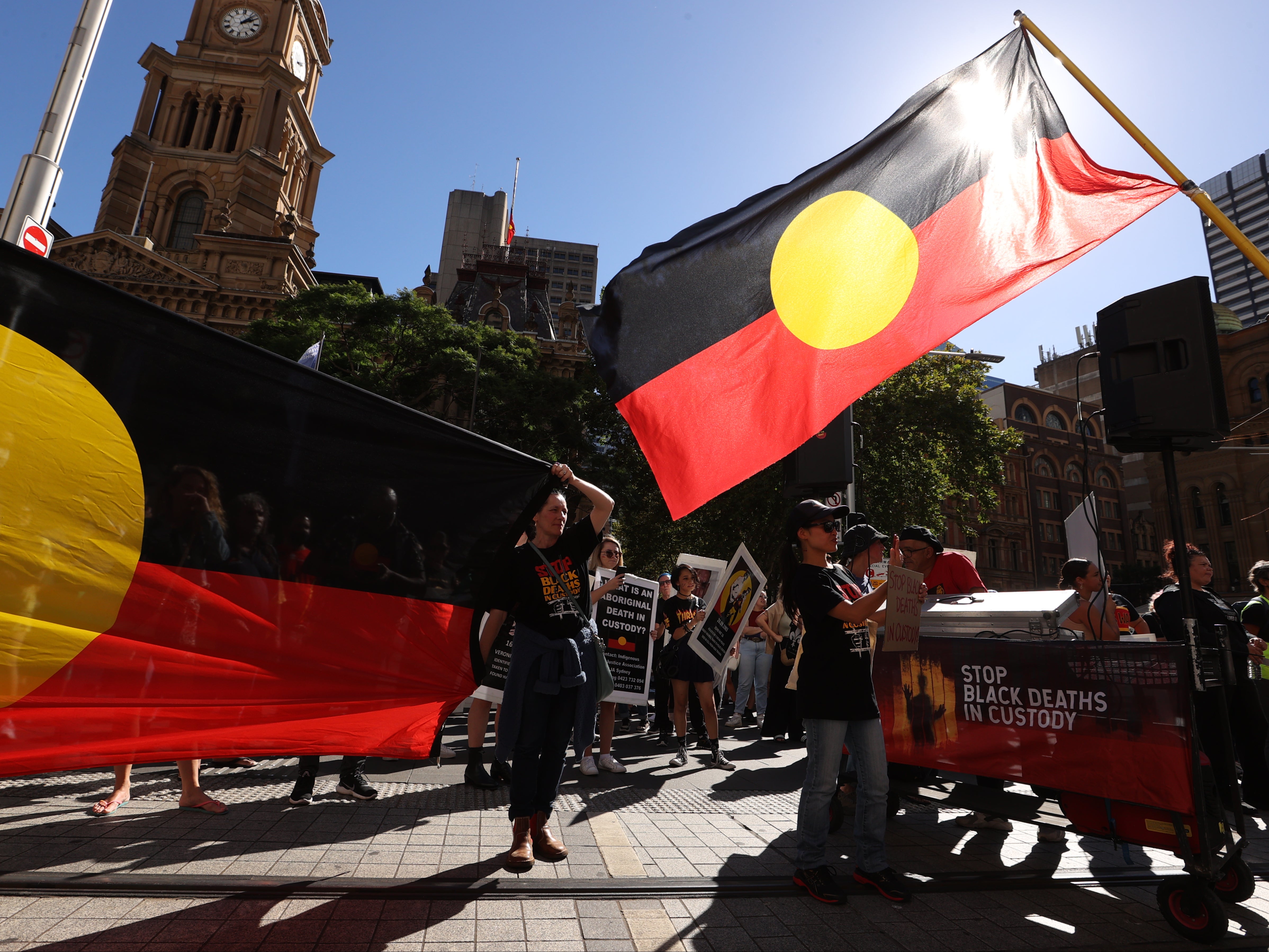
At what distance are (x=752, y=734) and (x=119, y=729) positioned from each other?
858 cm

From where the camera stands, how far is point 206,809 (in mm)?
4750

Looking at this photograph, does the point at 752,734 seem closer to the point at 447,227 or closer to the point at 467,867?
the point at 467,867

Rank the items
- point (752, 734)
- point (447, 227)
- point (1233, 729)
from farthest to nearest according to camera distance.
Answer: point (447, 227) → point (752, 734) → point (1233, 729)

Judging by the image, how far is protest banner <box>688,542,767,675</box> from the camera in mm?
7512

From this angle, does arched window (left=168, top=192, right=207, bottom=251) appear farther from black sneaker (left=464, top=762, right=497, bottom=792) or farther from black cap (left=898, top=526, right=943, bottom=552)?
black cap (left=898, top=526, right=943, bottom=552)

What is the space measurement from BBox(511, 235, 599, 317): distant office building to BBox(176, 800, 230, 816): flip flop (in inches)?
4048

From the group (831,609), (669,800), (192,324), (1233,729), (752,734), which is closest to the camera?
(192,324)

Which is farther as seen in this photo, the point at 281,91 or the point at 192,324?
the point at 281,91

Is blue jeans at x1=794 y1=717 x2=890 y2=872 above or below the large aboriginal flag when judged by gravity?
below

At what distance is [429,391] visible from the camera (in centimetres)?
2808

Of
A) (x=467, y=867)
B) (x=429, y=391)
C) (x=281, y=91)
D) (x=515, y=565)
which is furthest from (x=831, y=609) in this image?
(x=281, y=91)

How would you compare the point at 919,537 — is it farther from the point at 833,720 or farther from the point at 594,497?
the point at 594,497

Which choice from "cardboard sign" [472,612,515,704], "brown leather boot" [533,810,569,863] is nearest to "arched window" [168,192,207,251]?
"cardboard sign" [472,612,515,704]

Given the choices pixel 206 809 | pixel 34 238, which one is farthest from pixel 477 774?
pixel 34 238
